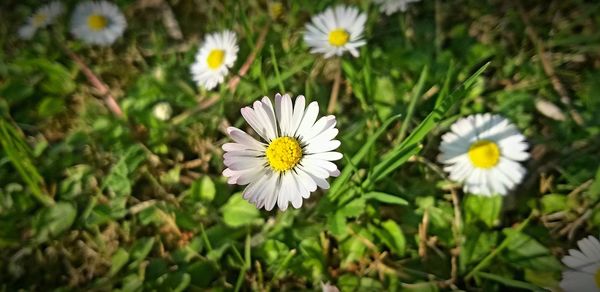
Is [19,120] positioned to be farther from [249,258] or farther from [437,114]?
[437,114]

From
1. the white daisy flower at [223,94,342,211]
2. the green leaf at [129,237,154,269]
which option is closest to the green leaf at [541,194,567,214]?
the white daisy flower at [223,94,342,211]

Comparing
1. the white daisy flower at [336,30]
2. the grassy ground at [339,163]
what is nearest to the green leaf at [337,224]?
the grassy ground at [339,163]

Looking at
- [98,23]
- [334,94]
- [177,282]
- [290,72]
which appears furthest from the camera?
[98,23]

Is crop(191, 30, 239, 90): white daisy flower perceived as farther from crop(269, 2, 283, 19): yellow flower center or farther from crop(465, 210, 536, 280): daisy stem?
crop(465, 210, 536, 280): daisy stem

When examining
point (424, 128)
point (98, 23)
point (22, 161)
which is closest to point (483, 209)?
point (424, 128)

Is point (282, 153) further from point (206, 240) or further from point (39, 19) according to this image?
point (39, 19)
